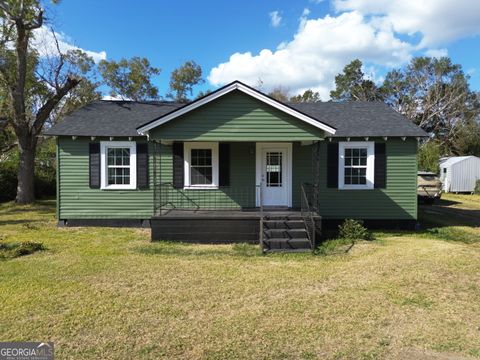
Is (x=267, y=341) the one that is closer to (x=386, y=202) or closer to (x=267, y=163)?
(x=267, y=163)

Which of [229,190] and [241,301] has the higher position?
[229,190]

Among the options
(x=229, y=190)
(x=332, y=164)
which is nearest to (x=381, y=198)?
(x=332, y=164)

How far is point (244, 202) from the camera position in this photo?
1145 cm

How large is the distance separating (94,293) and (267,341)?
3.05m

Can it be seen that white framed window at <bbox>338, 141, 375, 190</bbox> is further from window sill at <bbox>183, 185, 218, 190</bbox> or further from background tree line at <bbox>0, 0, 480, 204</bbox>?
background tree line at <bbox>0, 0, 480, 204</bbox>

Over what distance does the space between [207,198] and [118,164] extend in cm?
328

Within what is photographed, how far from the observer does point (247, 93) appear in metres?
9.34

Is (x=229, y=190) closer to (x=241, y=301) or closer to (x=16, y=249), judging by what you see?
(x=16, y=249)

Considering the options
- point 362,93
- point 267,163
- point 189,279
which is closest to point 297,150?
point 267,163

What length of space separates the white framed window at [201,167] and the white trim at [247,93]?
7.26 ft

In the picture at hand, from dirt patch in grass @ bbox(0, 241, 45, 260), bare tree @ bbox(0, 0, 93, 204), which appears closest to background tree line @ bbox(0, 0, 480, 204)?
bare tree @ bbox(0, 0, 93, 204)

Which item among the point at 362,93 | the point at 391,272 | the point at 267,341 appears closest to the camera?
the point at 267,341

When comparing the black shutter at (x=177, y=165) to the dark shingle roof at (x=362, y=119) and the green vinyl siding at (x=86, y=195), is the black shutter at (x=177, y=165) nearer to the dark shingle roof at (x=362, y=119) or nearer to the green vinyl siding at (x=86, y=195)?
the green vinyl siding at (x=86, y=195)

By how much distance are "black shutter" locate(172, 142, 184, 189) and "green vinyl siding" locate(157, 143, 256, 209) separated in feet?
0.63
